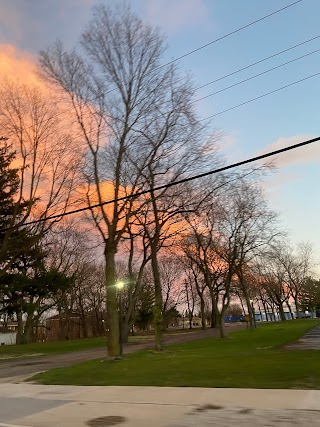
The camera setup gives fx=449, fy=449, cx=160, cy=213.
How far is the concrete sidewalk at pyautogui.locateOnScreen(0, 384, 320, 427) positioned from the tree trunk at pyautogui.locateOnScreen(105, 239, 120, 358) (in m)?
8.74

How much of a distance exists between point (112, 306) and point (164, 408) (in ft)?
38.2

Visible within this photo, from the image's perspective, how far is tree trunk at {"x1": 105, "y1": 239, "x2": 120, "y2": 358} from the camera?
1937 centimetres

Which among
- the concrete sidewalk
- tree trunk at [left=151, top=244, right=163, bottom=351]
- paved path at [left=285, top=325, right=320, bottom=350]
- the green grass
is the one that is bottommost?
the concrete sidewalk

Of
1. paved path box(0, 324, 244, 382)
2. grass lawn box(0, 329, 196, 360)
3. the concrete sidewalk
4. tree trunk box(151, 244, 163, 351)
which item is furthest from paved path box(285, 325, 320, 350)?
grass lawn box(0, 329, 196, 360)

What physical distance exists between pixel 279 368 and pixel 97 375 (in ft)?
18.3

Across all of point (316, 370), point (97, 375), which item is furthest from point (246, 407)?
point (97, 375)

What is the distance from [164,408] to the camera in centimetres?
820

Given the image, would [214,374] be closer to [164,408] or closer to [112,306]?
[164,408]

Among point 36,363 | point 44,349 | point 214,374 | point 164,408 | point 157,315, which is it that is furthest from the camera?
point 44,349

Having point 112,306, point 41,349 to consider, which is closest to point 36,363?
point 112,306

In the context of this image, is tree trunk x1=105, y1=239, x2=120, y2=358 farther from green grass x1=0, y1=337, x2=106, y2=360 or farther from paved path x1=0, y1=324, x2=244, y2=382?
green grass x1=0, y1=337, x2=106, y2=360

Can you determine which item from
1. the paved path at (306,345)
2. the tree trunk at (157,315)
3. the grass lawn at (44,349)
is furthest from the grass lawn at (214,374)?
the grass lawn at (44,349)

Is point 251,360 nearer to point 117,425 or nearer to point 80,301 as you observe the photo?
point 117,425

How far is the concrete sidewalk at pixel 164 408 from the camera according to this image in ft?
23.4
